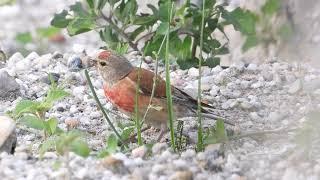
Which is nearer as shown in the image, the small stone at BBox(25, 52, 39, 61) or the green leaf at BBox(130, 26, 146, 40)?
the green leaf at BBox(130, 26, 146, 40)

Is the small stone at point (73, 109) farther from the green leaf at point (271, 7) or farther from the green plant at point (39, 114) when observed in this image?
the green leaf at point (271, 7)

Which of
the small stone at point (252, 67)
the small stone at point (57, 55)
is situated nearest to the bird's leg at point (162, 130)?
the small stone at point (252, 67)

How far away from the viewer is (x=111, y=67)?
4.95 m

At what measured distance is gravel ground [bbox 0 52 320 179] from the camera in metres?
3.90

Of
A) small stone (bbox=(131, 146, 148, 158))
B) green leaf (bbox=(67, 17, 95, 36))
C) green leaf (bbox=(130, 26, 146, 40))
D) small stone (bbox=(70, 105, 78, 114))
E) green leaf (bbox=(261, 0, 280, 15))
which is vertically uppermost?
green leaf (bbox=(261, 0, 280, 15))

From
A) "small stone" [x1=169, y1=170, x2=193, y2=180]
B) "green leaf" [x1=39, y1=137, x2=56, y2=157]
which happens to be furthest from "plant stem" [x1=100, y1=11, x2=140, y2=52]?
"small stone" [x1=169, y1=170, x2=193, y2=180]

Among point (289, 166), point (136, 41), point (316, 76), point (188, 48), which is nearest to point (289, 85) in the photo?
point (316, 76)

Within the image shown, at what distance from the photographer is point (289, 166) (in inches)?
154

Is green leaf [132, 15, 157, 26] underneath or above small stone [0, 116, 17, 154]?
above

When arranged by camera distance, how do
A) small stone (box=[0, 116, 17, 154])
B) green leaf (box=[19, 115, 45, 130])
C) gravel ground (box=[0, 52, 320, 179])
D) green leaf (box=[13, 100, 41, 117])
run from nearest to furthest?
1. gravel ground (box=[0, 52, 320, 179])
2. small stone (box=[0, 116, 17, 154])
3. green leaf (box=[19, 115, 45, 130])
4. green leaf (box=[13, 100, 41, 117])

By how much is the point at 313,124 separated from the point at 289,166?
27 centimetres

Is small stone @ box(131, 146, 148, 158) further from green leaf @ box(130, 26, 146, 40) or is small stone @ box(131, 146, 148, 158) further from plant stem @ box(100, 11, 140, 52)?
green leaf @ box(130, 26, 146, 40)

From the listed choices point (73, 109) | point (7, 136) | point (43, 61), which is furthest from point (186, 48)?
point (7, 136)

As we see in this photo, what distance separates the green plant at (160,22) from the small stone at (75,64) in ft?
1.02
